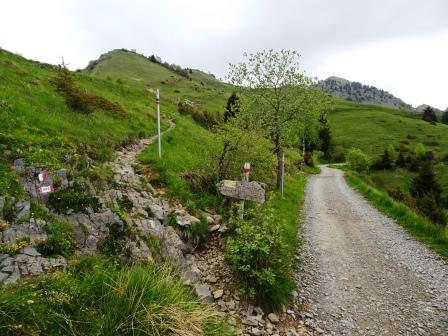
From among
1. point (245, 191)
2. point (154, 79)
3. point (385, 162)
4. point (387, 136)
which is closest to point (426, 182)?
point (385, 162)

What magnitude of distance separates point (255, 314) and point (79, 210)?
5226 millimetres

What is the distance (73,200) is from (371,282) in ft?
31.6

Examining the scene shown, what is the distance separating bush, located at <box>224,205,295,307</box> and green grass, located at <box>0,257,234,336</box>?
111 inches

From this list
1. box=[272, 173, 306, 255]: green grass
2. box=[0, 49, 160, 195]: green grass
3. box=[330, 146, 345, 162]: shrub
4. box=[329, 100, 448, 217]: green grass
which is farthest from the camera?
box=[330, 146, 345, 162]: shrub

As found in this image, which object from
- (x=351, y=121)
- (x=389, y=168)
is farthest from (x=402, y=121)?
(x=389, y=168)

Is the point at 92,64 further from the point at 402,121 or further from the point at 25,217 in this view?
the point at 25,217

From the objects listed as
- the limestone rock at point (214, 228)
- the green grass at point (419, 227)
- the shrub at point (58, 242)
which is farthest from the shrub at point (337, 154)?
the shrub at point (58, 242)

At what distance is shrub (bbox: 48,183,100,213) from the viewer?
8508 millimetres

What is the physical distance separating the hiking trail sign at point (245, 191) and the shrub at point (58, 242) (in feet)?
18.7

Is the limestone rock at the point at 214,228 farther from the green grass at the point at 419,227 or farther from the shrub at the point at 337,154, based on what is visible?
the shrub at the point at 337,154

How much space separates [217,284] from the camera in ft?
31.8

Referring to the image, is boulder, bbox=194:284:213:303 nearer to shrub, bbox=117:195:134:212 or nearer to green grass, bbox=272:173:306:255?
shrub, bbox=117:195:134:212

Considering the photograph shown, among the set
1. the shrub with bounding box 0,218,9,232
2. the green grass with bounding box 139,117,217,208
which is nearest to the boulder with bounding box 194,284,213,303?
the green grass with bounding box 139,117,217,208

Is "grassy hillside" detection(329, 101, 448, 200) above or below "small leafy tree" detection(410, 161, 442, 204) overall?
above
